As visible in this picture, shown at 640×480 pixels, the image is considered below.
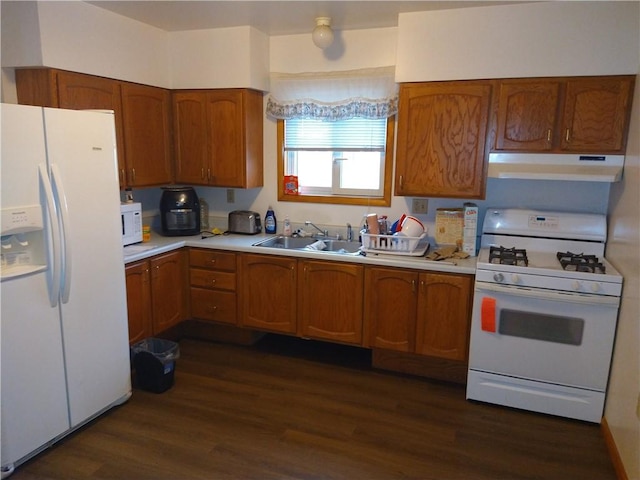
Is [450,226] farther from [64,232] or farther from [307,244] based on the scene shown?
[64,232]

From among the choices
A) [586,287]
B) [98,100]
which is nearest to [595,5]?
[586,287]

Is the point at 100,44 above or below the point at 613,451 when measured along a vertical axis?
above

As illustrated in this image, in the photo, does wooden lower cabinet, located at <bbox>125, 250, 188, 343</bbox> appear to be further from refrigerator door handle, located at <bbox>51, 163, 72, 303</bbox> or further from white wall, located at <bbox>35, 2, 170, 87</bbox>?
white wall, located at <bbox>35, 2, 170, 87</bbox>

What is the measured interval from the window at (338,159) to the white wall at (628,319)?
4.82ft

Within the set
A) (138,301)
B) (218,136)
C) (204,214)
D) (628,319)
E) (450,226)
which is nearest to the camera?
(628,319)

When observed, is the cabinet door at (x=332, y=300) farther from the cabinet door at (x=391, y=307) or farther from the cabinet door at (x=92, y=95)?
the cabinet door at (x=92, y=95)

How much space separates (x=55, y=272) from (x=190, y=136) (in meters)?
1.71

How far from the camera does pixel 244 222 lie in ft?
12.0

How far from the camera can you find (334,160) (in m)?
3.57

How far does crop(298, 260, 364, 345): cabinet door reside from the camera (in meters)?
3.02

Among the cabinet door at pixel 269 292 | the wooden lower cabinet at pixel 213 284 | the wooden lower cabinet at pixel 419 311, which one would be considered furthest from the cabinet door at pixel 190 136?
the wooden lower cabinet at pixel 419 311

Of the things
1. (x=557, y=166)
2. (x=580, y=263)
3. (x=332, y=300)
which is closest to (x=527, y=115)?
(x=557, y=166)

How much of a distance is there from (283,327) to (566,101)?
2.31m

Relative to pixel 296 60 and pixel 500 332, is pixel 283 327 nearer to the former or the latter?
pixel 500 332
